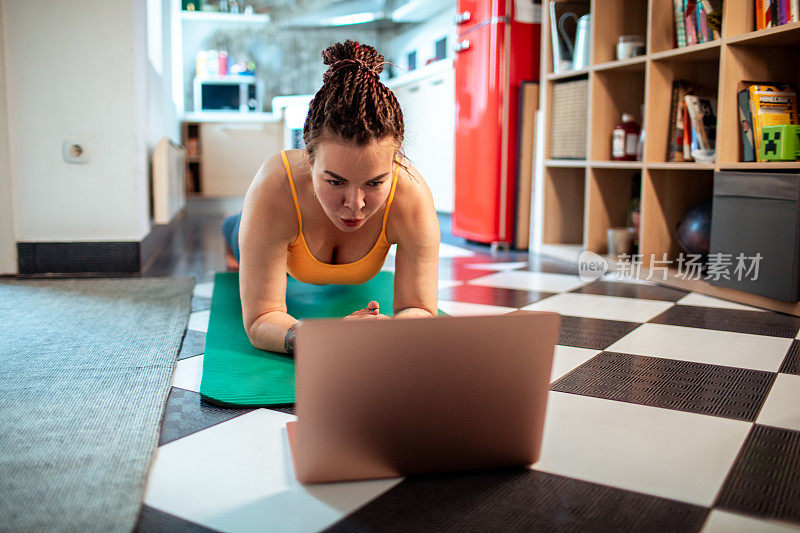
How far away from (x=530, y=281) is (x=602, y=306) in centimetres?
40

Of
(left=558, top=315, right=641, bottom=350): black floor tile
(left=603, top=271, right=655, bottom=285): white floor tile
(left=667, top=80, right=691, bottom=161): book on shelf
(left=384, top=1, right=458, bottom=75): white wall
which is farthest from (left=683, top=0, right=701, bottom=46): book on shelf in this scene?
(left=384, top=1, right=458, bottom=75): white wall

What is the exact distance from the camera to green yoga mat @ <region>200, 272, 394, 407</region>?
98 cm

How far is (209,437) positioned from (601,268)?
5.41 feet

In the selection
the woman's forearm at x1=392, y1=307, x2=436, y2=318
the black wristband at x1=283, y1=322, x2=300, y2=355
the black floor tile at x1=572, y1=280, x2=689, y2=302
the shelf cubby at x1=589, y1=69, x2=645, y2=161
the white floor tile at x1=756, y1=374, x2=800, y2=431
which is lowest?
the white floor tile at x1=756, y1=374, x2=800, y2=431

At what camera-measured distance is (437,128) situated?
433 cm

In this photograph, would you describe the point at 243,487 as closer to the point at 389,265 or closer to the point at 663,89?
the point at 389,265

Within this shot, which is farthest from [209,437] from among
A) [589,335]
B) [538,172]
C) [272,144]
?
[272,144]

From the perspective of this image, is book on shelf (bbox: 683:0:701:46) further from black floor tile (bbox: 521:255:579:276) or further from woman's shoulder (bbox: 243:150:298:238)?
woman's shoulder (bbox: 243:150:298:238)

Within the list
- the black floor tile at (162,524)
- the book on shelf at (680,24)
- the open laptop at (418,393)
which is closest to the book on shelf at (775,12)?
the book on shelf at (680,24)

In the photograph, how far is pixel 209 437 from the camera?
851mm

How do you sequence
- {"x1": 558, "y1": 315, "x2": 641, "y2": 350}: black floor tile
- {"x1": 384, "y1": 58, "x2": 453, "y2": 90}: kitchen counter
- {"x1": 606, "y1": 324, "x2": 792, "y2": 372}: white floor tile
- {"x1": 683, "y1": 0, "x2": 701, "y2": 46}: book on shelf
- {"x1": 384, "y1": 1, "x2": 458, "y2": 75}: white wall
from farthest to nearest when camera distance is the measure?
{"x1": 384, "y1": 1, "x2": 458, "y2": 75}: white wall → {"x1": 384, "y1": 58, "x2": 453, "y2": 90}: kitchen counter → {"x1": 683, "y1": 0, "x2": 701, "y2": 46}: book on shelf → {"x1": 558, "y1": 315, "x2": 641, "y2": 350}: black floor tile → {"x1": 606, "y1": 324, "x2": 792, "y2": 372}: white floor tile

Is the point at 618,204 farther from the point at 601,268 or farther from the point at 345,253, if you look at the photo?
the point at 345,253

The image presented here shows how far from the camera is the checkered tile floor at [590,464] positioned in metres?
0.65

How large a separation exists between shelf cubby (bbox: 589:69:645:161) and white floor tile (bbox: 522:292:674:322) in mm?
743
